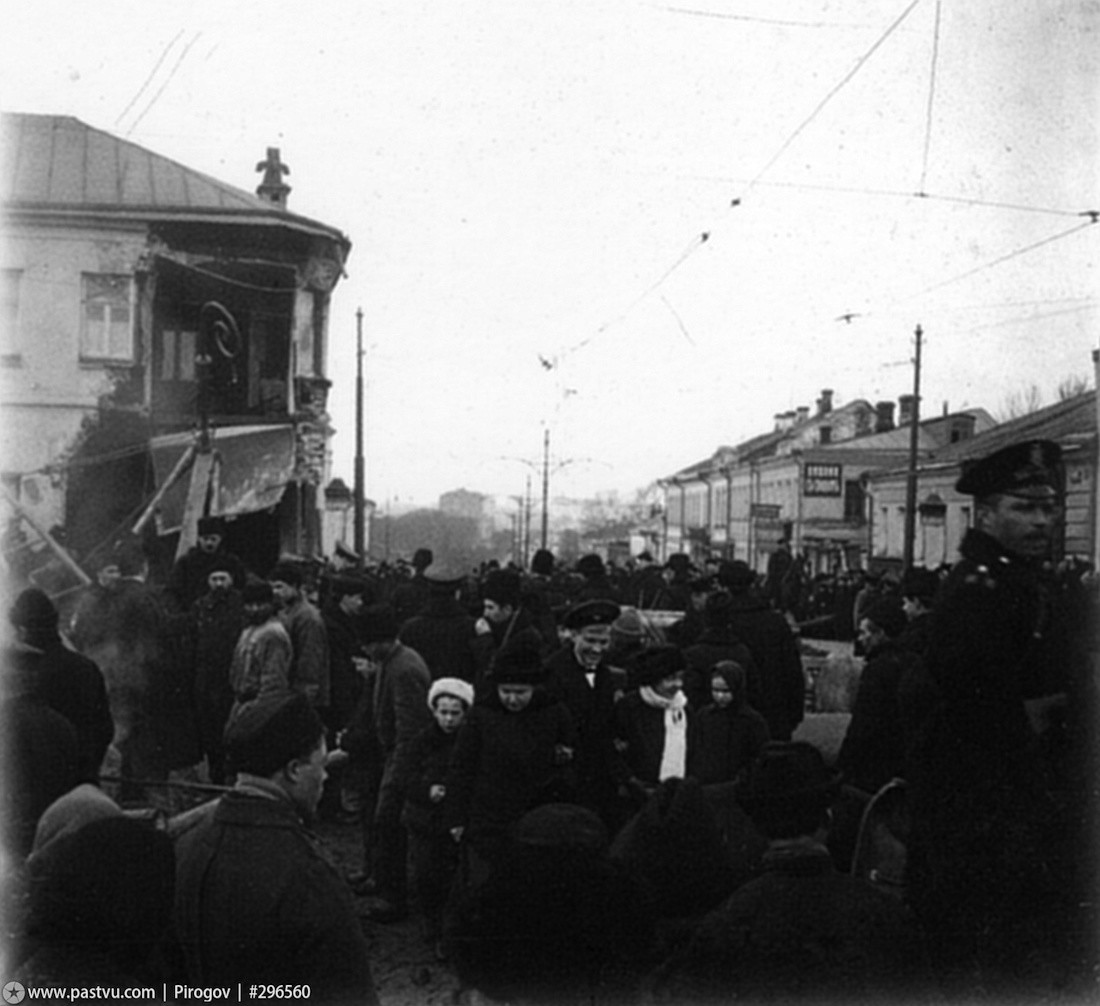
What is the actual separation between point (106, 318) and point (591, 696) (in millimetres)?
8153

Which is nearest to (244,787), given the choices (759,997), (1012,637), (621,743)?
(759,997)

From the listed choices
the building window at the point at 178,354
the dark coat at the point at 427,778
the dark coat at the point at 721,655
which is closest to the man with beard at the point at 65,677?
the dark coat at the point at 427,778

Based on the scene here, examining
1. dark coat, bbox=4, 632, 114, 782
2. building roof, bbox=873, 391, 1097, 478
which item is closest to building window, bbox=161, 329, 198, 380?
dark coat, bbox=4, 632, 114, 782

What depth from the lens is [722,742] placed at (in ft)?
18.9

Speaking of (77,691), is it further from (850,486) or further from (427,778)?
(850,486)

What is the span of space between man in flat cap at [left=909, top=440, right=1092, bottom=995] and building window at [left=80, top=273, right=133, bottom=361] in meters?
9.73

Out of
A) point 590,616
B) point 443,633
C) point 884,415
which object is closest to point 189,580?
point 443,633

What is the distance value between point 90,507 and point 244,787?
9.66 m

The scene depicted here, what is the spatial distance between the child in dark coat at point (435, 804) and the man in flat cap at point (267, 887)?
9.92ft

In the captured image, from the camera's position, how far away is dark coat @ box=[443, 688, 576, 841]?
5.30 meters

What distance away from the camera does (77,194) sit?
1205 cm

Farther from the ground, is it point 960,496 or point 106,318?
point 106,318

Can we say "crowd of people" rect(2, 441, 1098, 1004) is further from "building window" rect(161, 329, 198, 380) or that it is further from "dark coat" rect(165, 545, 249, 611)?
"building window" rect(161, 329, 198, 380)

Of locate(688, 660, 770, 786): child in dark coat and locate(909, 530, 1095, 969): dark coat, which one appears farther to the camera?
locate(688, 660, 770, 786): child in dark coat
